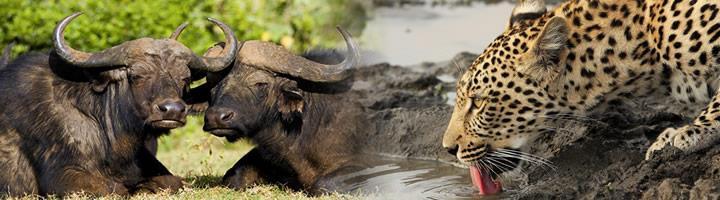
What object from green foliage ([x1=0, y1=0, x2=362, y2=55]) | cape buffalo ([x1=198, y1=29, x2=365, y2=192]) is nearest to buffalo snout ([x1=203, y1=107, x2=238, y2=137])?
cape buffalo ([x1=198, y1=29, x2=365, y2=192])

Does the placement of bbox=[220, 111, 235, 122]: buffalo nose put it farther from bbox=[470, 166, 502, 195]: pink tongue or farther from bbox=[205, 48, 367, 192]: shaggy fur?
bbox=[470, 166, 502, 195]: pink tongue

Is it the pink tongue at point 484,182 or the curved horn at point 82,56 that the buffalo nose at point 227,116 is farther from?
the pink tongue at point 484,182

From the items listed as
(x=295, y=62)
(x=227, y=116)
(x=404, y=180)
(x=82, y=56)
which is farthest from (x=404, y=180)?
(x=82, y=56)

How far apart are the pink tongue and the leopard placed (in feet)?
0.08

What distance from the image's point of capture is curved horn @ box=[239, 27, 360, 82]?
777 cm

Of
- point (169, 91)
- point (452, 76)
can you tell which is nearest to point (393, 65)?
point (452, 76)

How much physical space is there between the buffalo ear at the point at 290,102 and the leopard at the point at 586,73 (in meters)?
1.14

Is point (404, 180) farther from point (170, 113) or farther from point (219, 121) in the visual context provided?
point (170, 113)

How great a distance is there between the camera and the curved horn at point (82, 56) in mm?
7480

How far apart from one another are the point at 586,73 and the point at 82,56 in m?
3.07

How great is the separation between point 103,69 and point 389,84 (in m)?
3.27

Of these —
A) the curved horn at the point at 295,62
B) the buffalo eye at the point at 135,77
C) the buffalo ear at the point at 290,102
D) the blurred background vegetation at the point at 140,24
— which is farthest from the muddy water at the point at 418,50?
the buffalo eye at the point at 135,77

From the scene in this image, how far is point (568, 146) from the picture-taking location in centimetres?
789

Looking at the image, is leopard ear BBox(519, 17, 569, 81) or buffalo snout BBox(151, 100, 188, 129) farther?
buffalo snout BBox(151, 100, 188, 129)
